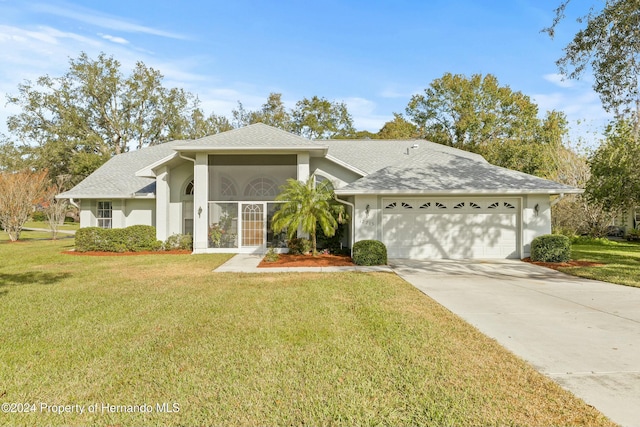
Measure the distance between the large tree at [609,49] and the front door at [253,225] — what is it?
1267cm

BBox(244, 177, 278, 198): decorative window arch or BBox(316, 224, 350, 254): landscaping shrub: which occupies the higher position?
BBox(244, 177, 278, 198): decorative window arch

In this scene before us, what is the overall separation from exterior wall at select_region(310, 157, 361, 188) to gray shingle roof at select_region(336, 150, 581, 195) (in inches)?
91.8

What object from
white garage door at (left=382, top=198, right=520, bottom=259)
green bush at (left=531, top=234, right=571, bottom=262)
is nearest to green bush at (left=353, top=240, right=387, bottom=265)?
white garage door at (left=382, top=198, right=520, bottom=259)

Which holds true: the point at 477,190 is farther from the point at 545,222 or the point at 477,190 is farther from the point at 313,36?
the point at 313,36

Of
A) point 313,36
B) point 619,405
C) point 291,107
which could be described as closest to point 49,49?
point 313,36

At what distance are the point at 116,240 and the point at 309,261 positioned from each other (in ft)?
31.1

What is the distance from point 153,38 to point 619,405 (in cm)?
1775

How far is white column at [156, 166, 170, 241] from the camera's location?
16344mm

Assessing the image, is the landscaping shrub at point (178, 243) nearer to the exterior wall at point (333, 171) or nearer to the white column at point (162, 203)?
the white column at point (162, 203)

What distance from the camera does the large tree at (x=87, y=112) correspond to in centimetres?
3419

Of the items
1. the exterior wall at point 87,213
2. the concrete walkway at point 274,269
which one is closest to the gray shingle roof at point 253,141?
the concrete walkway at point 274,269

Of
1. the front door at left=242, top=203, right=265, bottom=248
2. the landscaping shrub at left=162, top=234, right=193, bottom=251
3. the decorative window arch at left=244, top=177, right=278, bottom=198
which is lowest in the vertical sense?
the landscaping shrub at left=162, top=234, right=193, bottom=251

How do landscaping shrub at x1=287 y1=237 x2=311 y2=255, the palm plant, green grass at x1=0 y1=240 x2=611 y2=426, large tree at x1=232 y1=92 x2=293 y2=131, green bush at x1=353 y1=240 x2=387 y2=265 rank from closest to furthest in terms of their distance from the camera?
green grass at x1=0 y1=240 x2=611 y2=426 → green bush at x1=353 y1=240 x2=387 y2=265 → the palm plant → landscaping shrub at x1=287 y1=237 x2=311 y2=255 → large tree at x1=232 y1=92 x2=293 y2=131

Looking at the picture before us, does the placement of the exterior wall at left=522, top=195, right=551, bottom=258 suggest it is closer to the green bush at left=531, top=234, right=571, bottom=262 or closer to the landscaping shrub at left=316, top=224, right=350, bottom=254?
the green bush at left=531, top=234, right=571, bottom=262
